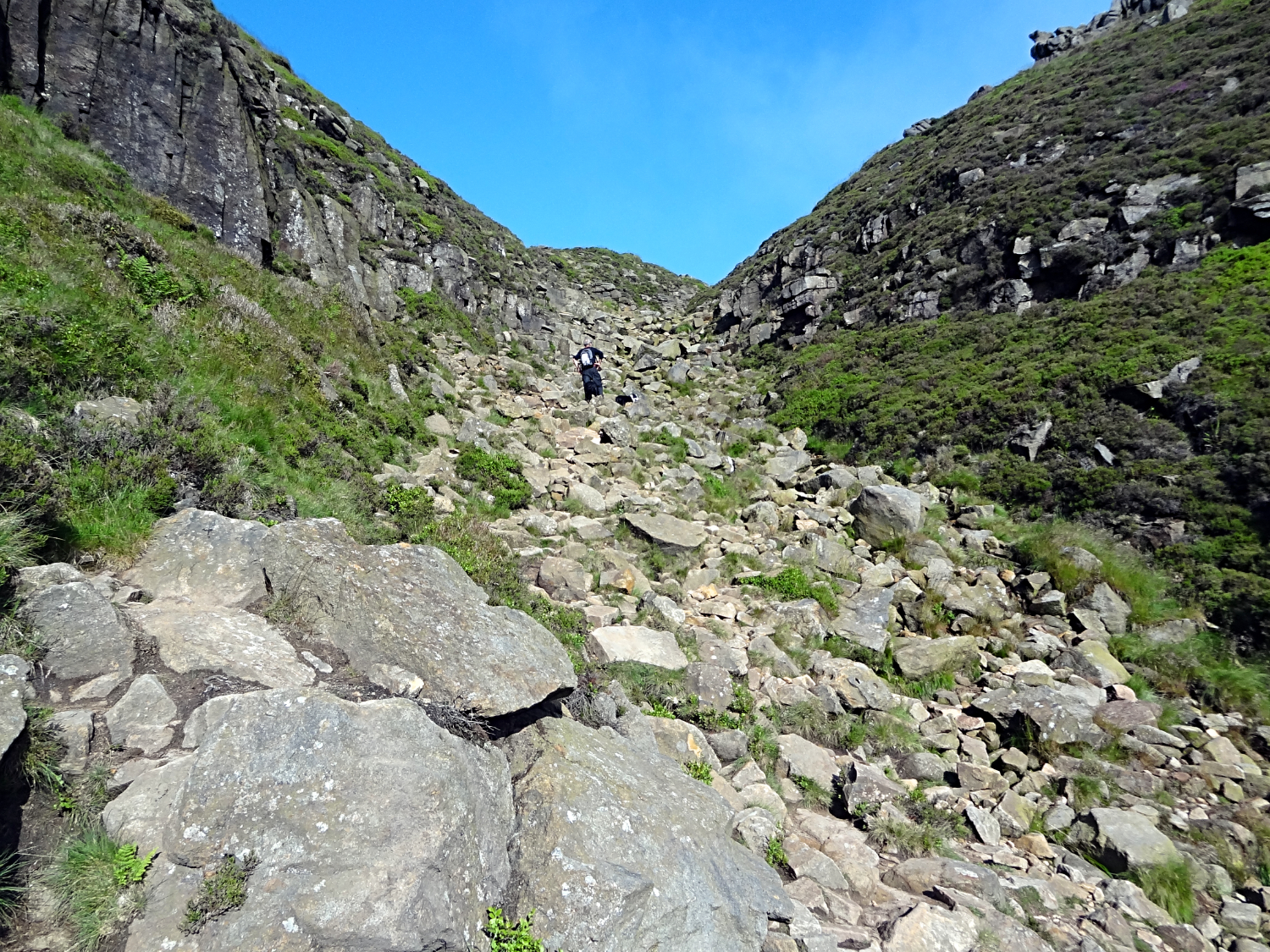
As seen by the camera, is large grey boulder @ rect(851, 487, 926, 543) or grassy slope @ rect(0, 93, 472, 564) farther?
large grey boulder @ rect(851, 487, 926, 543)

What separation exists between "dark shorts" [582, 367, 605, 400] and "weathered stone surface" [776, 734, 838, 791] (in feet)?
44.7

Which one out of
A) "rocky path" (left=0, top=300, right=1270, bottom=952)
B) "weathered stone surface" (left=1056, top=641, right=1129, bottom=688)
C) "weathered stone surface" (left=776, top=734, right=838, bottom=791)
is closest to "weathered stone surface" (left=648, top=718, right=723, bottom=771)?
"rocky path" (left=0, top=300, right=1270, bottom=952)

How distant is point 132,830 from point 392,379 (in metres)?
10.8

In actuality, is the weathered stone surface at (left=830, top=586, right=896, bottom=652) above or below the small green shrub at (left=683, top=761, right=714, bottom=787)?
above

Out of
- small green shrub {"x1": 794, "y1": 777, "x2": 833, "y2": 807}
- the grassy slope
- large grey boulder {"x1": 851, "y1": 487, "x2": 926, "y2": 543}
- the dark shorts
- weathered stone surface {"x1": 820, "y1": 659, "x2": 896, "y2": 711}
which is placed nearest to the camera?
the grassy slope

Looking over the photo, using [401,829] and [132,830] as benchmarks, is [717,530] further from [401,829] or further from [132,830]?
[132,830]

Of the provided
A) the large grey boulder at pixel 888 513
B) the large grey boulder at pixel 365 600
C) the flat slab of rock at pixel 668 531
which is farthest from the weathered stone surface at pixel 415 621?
the large grey boulder at pixel 888 513

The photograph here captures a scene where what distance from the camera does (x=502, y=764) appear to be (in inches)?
143

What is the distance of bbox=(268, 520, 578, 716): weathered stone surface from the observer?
4.02 metres

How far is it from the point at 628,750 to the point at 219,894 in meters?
2.68

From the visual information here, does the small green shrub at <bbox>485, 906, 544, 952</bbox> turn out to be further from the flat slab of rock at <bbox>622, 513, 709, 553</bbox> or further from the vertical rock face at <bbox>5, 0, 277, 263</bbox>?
the vertical rock face at <bbox>5, 0, 277, 263</bbox>

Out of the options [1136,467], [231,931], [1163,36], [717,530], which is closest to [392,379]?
[717,530]

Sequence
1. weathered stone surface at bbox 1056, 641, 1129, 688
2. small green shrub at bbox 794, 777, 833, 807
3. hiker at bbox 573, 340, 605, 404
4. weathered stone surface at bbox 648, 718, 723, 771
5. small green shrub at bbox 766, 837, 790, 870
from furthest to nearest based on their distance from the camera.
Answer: hiker at bbox 573, 340, 605, 404, weathered stone surface at bbox 1056, 641, 1129, 688, small green shrub at bbox 794, 777, 833, 807, weathered stone surface at bbox 648, 718, 723, 771, small green shrub at bbox 766, 837, 790, 870

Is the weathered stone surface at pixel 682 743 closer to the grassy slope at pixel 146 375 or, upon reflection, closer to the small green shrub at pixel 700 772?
the small green shrub at pixel 700 772
